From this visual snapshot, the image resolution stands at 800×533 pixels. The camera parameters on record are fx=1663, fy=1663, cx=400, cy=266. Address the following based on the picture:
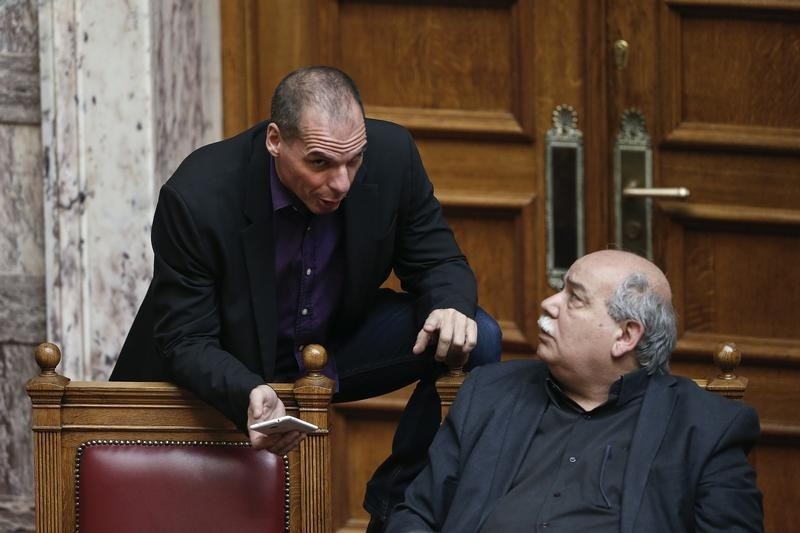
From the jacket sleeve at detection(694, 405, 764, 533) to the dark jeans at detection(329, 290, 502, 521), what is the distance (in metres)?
0.65

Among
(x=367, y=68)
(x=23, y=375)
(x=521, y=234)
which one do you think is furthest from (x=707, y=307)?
(x=23, y=375)

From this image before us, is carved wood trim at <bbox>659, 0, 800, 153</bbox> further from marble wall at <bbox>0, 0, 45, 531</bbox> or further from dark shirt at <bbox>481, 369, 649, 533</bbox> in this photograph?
marble wall at <bbox>0, 0, 45, 531</bbox>

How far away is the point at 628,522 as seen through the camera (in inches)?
121

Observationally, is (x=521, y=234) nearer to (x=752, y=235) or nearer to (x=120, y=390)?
(x=752, y=235)

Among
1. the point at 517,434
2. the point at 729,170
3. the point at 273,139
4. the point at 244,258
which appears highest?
the point at 273,139

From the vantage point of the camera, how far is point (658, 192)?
470cm

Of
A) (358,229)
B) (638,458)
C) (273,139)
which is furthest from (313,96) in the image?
(638,458)

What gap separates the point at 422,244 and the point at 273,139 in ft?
Result: 1.46

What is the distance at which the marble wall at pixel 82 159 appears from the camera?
454 cm

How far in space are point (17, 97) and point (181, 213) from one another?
4.41ft

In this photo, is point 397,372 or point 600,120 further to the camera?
point 600,120

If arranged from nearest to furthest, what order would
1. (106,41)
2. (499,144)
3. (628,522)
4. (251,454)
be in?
(628,522) → (251,454) → (106,41) → (499,144)

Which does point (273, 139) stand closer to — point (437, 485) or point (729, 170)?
point (437, 485)

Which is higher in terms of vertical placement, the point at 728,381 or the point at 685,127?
the point at 685,127
